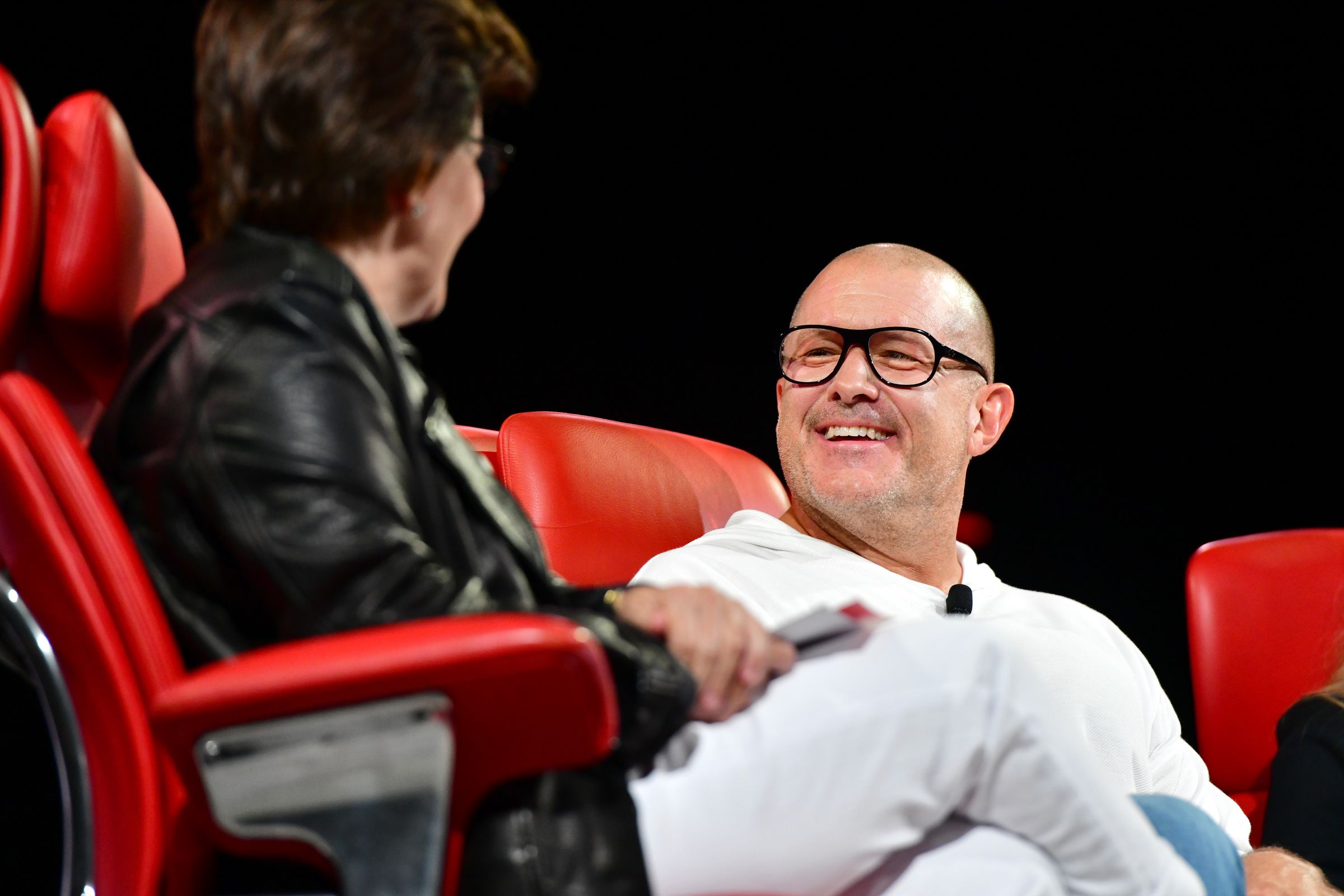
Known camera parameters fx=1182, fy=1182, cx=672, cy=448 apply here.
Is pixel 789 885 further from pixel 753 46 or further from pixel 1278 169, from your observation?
pixel 1278 169

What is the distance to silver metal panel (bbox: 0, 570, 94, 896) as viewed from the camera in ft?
2.88

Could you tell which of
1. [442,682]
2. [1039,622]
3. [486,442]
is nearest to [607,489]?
[486,442]

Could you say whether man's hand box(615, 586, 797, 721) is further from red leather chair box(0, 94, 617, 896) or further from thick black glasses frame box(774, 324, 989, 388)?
thick black glasses frame box(774, 324, 989, 388)

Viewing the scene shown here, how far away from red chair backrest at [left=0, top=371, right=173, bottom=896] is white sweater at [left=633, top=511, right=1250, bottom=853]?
0.84 meters

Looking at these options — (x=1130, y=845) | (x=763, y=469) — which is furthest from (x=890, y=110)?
(x=1130, y=845)

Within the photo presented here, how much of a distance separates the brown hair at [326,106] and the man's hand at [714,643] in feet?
1.21

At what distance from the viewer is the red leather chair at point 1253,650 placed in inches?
74.0

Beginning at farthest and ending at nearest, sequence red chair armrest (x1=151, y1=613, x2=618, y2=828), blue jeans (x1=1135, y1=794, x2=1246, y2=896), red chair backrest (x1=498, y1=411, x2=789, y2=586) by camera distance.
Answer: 1. red chair backrest (x1=498, y1=411, x2=789, y2=586)
2. blue jeans (x1=1135, y1=794, x2=1246, y2=896)
3. red chair armrest (x1=151, y1=613, x2=618, y2=828)

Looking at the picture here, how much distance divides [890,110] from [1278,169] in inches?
40.5

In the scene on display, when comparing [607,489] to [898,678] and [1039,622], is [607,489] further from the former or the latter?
[898,678]

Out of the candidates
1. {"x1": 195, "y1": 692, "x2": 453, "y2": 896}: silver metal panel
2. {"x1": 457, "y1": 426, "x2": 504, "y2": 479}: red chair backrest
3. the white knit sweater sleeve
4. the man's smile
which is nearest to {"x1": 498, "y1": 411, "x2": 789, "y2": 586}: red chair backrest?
{"x1": 457, "y1": 426, "x2": 504, "y2": 479}: red chair backrest

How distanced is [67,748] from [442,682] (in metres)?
0.38

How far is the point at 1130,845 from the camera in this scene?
34.6 inches

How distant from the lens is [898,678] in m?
0.90
